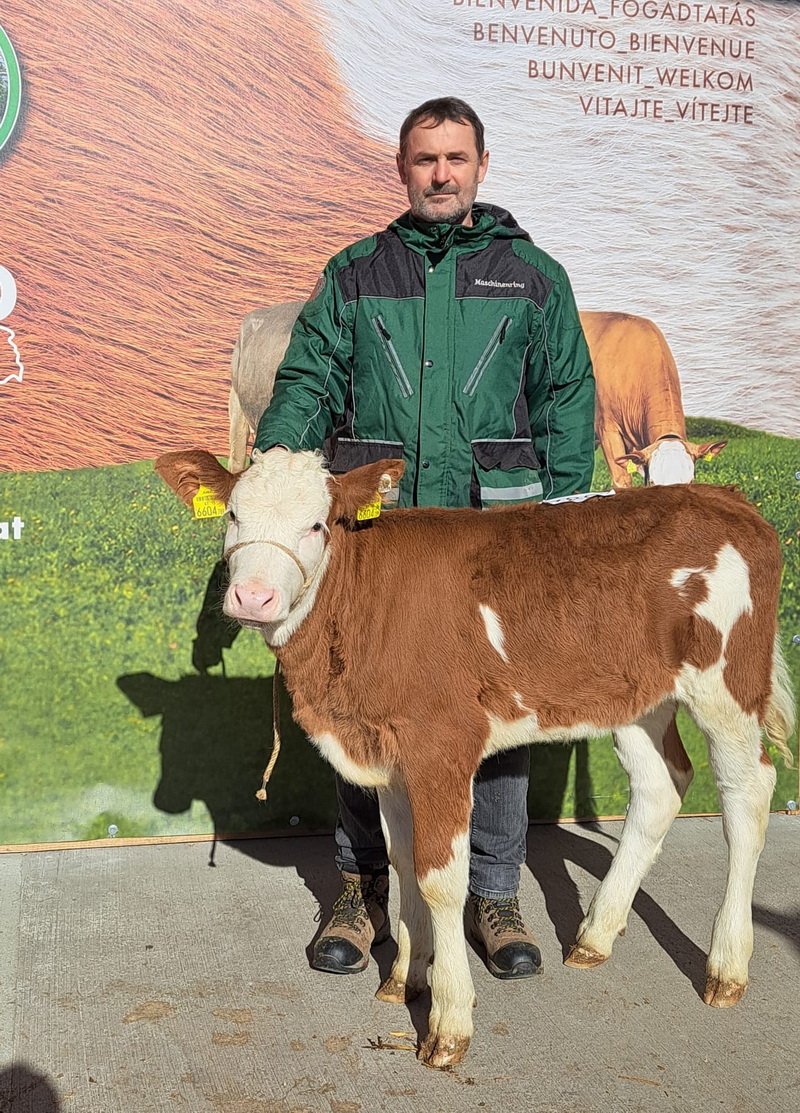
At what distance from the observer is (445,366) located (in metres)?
3.83

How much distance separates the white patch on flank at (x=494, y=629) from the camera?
3.45m

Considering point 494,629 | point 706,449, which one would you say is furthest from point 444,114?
point 706,449

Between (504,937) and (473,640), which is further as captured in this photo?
(504,937)

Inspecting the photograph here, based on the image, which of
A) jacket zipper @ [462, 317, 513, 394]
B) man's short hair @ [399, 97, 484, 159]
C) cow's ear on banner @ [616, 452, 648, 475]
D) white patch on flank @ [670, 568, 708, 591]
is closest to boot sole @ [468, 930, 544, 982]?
white patch on flank @ [670, 568, 708, 591]

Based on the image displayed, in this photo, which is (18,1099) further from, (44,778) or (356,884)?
(44,778)

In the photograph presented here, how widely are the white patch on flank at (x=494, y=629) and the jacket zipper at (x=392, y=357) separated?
83 centimetres

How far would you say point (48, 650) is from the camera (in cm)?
496

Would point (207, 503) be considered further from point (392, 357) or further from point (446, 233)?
point (446, 233)

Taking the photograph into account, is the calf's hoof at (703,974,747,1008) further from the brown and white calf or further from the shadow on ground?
the shadow on ground

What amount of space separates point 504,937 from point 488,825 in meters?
0.38

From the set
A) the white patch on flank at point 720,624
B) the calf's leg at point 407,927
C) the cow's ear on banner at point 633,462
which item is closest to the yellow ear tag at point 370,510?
the calf's leg at point 407,927

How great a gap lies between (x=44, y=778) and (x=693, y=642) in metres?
2.90

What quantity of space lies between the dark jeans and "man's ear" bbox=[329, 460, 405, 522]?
Result: 119 centimetres

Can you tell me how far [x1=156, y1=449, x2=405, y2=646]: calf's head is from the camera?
119 inches
